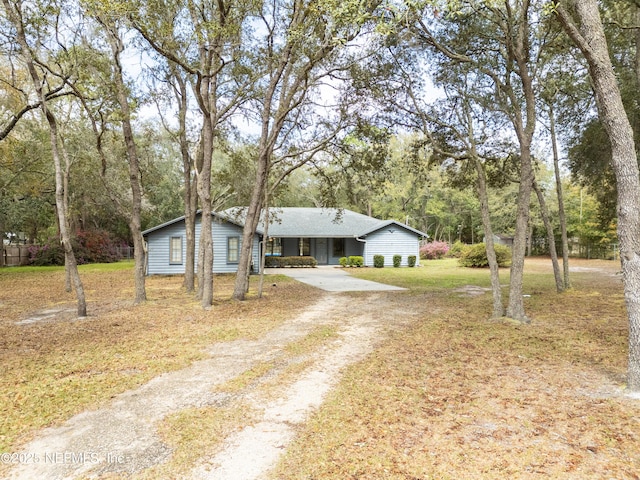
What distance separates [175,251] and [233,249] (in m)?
3.06

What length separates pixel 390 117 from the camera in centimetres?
1062

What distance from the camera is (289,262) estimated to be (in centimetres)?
2620

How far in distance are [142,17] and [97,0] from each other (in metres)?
0.95

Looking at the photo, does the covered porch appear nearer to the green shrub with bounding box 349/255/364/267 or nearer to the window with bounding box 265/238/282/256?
the window with bounding box 265/238/282/256

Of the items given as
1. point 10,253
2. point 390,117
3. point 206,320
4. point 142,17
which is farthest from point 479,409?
point 10,253

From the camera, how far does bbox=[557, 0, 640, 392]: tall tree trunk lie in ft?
14.8

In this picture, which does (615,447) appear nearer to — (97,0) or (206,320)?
(206,320)

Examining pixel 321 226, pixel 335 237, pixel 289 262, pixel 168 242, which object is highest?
pixel 321 226

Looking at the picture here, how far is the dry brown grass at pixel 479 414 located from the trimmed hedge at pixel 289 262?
19112mm

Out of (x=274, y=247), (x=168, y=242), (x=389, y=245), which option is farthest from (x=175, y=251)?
(x=389, y=245)

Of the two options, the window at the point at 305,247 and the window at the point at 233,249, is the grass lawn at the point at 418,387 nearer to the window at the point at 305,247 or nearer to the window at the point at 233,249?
the window at the point at 233,249

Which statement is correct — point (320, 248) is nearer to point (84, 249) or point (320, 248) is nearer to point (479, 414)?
point (84, 249)

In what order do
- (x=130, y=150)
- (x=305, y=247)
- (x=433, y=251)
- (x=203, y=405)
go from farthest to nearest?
(x=433, y=251) < (x=305, y=247) < (x=130, y=150) < (x=203, y=405)

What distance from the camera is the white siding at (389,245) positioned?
1064 inches
